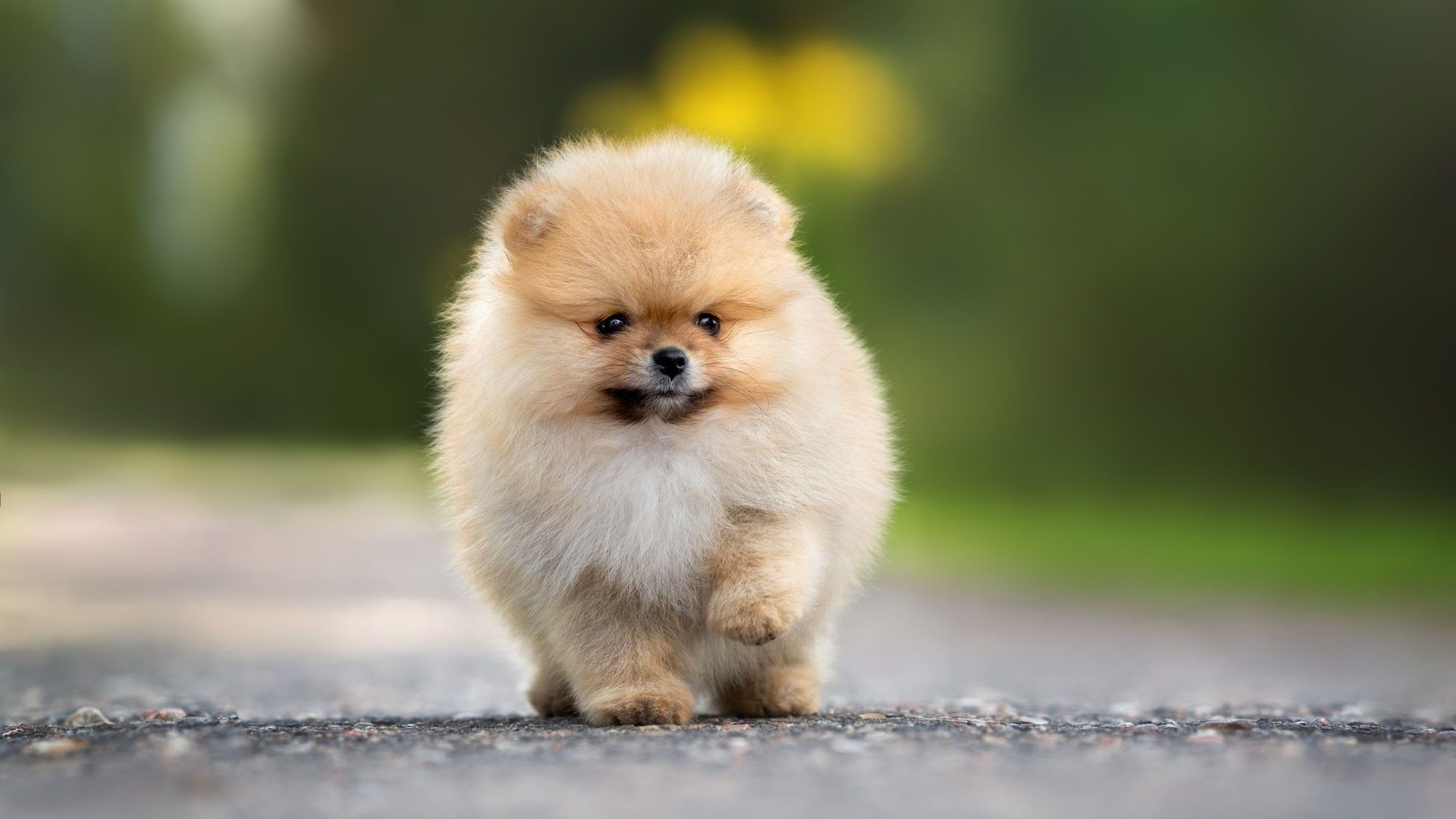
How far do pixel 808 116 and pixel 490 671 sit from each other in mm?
5761

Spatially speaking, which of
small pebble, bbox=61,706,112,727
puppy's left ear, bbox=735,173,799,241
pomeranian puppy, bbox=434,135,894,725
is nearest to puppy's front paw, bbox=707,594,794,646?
pomeranian puppy, bbox=434,135,894,725

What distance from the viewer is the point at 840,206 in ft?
35.3

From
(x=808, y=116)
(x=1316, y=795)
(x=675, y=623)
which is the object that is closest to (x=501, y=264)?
(x=675, y=623)

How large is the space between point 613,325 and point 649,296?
13cm

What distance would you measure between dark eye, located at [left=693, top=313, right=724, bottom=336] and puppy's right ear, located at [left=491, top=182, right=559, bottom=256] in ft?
1.60

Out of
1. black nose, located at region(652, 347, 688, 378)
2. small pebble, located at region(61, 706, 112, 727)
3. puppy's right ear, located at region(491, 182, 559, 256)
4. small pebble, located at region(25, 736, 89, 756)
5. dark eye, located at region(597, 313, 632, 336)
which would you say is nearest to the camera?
small pebble, located at region(25, 736, 89, 756)

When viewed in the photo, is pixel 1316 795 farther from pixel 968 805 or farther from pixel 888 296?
pixel 888 296

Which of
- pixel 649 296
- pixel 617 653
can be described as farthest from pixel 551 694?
pixel 649 296

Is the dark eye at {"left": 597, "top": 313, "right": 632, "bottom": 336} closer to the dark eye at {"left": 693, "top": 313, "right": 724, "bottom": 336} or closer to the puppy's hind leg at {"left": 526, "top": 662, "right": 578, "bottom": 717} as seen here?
the dark eye at {"left": 693, "top": 313, "right": 724, "bottom": 336}

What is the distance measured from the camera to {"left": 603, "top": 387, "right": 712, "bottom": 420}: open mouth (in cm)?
A: 334

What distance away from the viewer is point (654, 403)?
11.0ft

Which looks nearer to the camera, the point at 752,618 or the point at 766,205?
the point at 752,618

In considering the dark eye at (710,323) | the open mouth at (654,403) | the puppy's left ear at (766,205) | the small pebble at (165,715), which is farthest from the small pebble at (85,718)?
the puppy's left ear at (766,205)

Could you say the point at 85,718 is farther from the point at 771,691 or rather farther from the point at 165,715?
the point at 771,691
